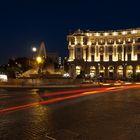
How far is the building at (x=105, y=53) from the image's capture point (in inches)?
4838

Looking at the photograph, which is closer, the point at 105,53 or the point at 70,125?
the point at 70,125

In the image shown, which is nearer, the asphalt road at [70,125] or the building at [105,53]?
the asphalt road at [70,125]

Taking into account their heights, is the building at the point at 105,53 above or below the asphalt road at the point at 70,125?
above

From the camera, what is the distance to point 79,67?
130875 millimetres

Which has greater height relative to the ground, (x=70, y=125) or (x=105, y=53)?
(x=105, y=53)

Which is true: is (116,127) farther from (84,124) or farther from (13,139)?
(13,139)

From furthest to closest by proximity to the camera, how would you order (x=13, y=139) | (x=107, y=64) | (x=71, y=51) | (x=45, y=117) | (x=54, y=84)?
(x=71, y=51) → (x=107, y=64) → (x=54, y=84) → (x=45, y=117) → (x=13, y=139)

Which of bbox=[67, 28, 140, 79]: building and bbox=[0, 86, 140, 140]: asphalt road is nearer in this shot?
bbox=[0, 86, 140, 140]: asphalt road

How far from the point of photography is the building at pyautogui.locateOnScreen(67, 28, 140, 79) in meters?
123

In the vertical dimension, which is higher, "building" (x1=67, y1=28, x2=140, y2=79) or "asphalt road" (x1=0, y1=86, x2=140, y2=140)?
"building" (x1=67, y1=28, x2=140, y2=79)

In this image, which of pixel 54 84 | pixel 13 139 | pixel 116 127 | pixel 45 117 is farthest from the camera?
pixel 54 84

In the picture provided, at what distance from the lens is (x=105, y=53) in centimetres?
13138

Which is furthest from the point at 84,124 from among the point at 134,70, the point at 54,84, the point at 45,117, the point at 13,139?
the point at 134,70

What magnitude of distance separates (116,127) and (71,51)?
126001 millimetres
